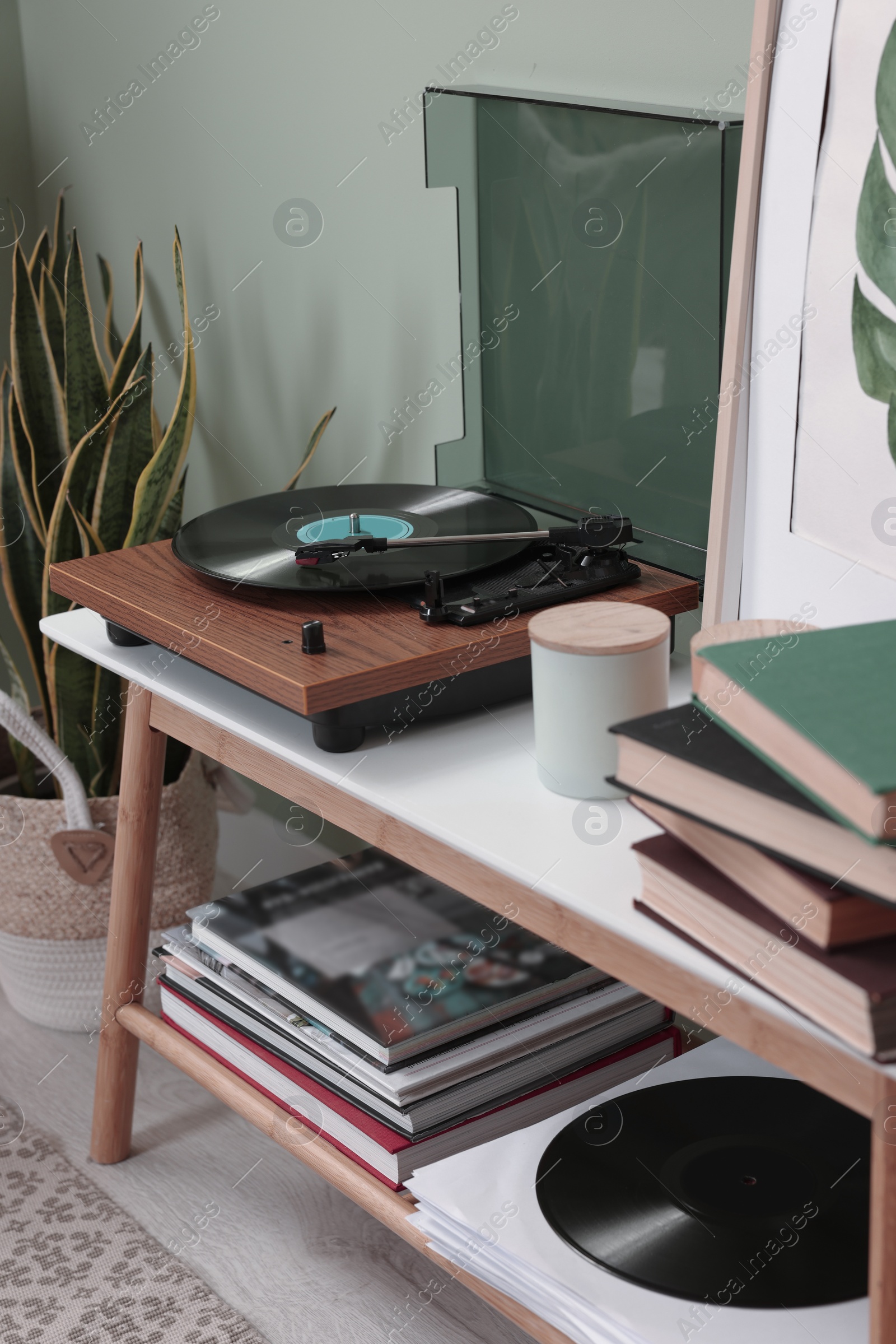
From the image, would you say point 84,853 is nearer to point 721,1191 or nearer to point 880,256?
point 721,1191

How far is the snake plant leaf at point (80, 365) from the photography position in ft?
5.37

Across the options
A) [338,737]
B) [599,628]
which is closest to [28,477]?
[338,737]

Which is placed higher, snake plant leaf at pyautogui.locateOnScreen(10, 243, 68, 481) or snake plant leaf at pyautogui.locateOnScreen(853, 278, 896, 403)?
snake plant leaf at pyautogui.locateOnScreen(853, 278, 896, 403)

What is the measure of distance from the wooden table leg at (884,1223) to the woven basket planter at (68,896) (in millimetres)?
1081

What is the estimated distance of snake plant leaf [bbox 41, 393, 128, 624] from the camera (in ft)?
5.12

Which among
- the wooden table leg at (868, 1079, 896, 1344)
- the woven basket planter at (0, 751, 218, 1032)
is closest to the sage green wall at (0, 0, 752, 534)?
the woven basket planter at (0, 751, 218, 1032)

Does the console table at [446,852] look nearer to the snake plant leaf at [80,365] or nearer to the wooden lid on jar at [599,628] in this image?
the wooden lid on jar at [599,628]

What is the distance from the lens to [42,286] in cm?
171

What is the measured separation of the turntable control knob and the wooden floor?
0.66 meters

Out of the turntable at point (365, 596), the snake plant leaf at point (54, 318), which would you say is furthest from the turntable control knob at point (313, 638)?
the snake plant leaf at point (54, 318)

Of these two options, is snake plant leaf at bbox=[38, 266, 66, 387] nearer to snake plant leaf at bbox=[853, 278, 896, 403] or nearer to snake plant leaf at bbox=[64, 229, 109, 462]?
snake plant leaf at bbox=[64, 229, 109, 462]

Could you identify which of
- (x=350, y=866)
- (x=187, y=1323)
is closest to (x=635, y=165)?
(x=350, y=866)

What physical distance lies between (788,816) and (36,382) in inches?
52.8

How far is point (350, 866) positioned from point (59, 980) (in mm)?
523
